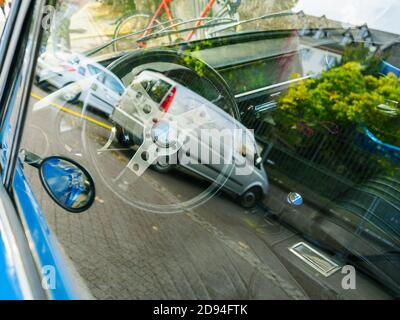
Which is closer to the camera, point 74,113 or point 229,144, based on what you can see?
point 229,144

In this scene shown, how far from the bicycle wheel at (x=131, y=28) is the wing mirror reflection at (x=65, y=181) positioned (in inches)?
22.8

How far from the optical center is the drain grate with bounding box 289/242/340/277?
3.51 ft

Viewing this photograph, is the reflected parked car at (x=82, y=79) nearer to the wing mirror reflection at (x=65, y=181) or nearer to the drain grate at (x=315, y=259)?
the wing mirror reflection at (x=65, y=181)

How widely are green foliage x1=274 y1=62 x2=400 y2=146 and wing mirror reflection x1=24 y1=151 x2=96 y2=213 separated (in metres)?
0.81

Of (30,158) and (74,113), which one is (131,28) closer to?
(74,113)

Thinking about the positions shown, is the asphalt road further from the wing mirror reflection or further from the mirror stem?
the mirror stem

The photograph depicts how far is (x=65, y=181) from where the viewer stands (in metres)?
1.40

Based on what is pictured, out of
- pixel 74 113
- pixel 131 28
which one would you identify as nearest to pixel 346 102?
pixel 131 28

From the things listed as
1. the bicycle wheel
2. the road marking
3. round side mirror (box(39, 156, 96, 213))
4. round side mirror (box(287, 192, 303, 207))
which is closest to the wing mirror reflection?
round side mirror (box(39, 156, 96, 213))

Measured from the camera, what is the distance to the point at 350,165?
1195mm

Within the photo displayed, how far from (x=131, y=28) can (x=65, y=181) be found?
75 cm

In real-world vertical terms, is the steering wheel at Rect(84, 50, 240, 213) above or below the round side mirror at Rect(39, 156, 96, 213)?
above

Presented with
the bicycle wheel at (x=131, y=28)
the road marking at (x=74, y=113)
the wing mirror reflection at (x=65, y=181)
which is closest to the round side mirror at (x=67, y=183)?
the wing mirror reflection at (x=65, y=181)
